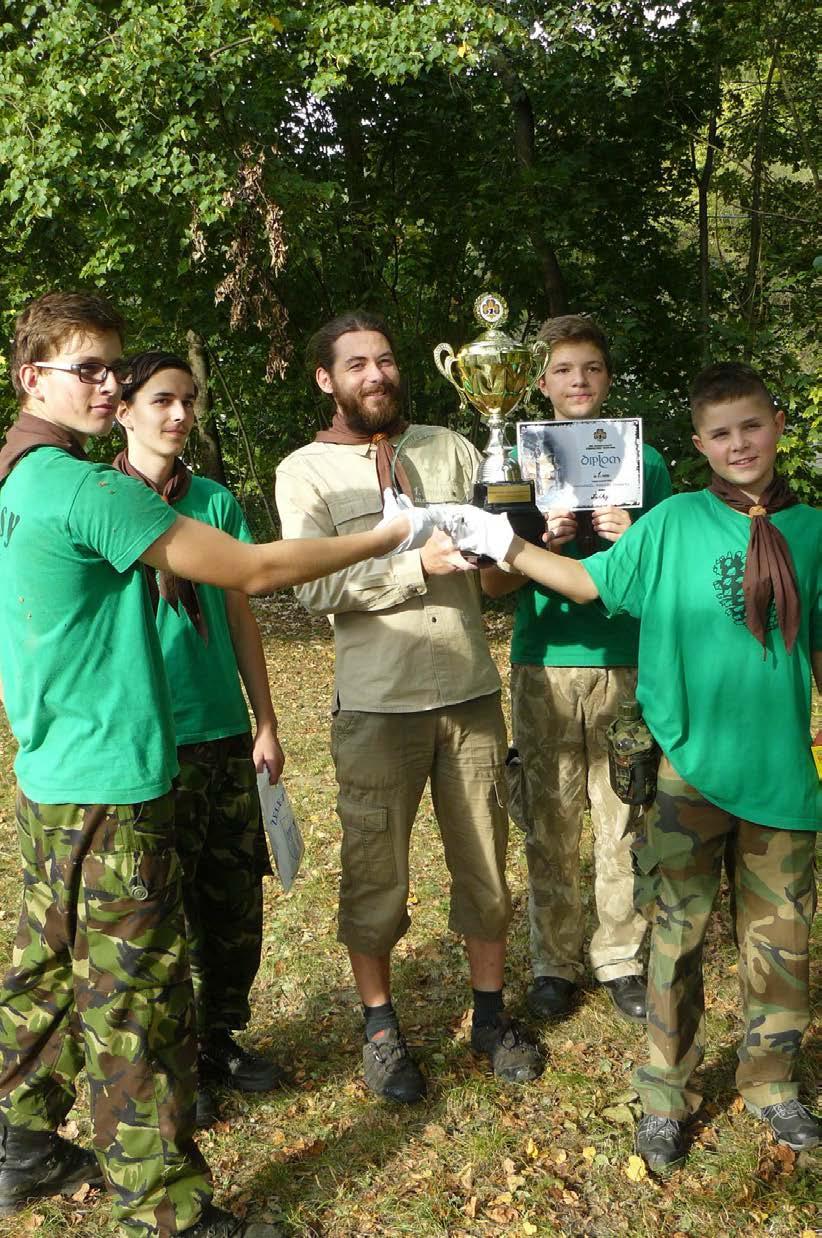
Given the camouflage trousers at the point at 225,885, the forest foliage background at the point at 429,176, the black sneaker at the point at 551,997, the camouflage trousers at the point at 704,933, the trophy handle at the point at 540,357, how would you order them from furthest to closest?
the forest foliage background at the point at 429,176
the black sneaker at the point at 551,997
the trophy handle at the point at 540,357
the camouflage trousers at the point at 225,885
the camouflage trousers at the point at 704,933

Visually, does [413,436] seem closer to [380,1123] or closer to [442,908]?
[380,1123]

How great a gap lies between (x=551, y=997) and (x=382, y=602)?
1657 millimetres

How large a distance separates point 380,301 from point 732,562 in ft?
34.7

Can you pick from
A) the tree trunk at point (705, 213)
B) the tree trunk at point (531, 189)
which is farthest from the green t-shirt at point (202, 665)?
the tree trunk at point (705, 213)

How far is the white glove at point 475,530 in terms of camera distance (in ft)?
10.2

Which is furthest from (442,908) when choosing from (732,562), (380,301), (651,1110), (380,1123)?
(380,301)

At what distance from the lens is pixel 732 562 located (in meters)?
2.96

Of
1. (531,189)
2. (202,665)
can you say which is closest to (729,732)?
(202,665)

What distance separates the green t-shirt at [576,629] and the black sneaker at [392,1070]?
→ 1390 millimetres

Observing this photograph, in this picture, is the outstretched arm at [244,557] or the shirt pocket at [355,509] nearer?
the outstretched arm at [244,557]

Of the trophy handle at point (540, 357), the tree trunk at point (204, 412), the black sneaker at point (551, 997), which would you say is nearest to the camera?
the trophy handle at point (540, 357)

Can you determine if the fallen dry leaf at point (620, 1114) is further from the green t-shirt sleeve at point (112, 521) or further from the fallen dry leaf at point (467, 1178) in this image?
the green t-shirt sleeve at point (112, 521)

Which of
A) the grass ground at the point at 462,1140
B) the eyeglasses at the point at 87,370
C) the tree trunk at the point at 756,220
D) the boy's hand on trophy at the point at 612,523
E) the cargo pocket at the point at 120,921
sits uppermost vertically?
the tree trunk at the point at 756,220

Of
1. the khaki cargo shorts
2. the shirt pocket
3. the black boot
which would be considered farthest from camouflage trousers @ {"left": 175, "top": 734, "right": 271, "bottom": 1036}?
the shirt pocket
